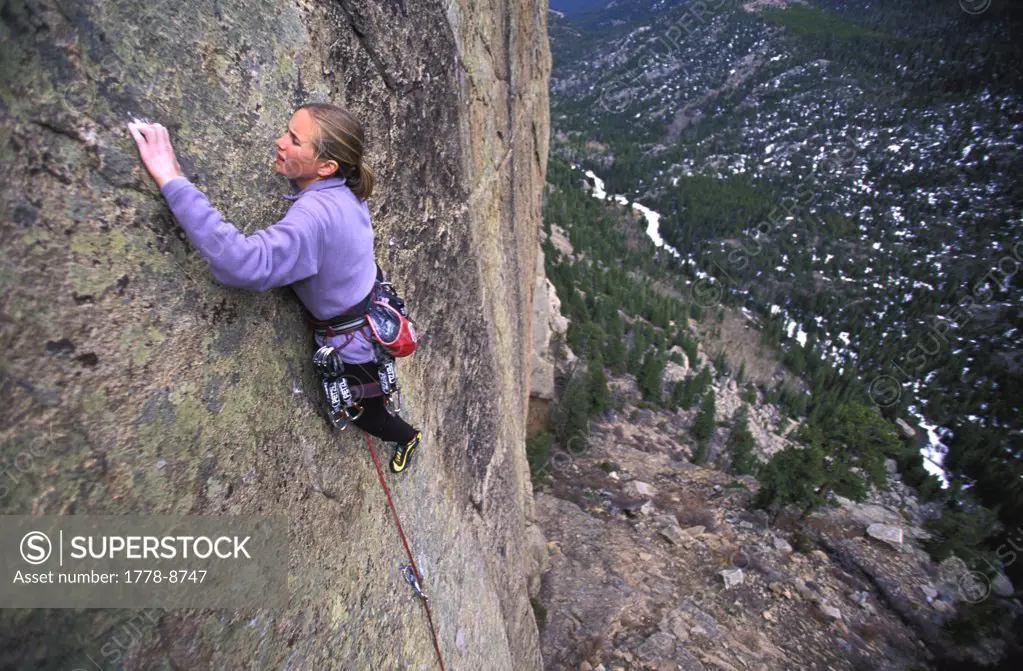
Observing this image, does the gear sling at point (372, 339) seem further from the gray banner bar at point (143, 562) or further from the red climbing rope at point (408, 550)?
the gray banner bar at point (143, 562)

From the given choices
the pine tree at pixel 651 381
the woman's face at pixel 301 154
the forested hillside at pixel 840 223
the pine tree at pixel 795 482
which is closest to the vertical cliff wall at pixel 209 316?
the woman's face at pixel 301 154

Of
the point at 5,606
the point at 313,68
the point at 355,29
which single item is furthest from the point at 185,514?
the point at 355,29

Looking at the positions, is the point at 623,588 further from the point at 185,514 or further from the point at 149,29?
the point at 149,29

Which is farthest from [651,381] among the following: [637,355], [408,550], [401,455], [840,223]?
[840,223]

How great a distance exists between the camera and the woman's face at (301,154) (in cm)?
270

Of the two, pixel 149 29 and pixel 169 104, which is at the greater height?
pixel 149 29

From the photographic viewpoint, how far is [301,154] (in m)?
2.75

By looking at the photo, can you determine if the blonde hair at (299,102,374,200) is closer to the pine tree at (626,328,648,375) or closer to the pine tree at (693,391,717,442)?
the pine tree at (693,391,717,442)

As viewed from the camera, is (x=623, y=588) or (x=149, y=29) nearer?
(x=149, y=29)

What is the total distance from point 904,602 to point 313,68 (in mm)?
24647

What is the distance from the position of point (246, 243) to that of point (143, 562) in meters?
1.43

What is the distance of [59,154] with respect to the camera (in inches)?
78.6

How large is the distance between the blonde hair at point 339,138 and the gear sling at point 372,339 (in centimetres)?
73

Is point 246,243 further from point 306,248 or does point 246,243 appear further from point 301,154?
point 301,154
